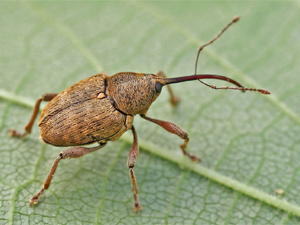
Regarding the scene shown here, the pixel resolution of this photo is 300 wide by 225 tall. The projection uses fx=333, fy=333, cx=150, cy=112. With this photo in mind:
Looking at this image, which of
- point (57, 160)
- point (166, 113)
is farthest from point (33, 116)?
point (166, 113)

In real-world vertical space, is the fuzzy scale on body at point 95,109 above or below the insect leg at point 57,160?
above

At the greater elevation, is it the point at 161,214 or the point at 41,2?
the point at 41,2

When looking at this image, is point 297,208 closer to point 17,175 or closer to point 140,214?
point 140,214

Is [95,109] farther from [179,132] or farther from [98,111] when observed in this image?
[179,132]

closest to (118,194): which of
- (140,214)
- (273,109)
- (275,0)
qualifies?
(140,214)

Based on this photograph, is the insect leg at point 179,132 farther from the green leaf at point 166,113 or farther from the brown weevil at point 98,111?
the green leaf at point 166,113

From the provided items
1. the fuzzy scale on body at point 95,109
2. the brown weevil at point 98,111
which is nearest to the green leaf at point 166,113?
the brown weevil at point 98,111

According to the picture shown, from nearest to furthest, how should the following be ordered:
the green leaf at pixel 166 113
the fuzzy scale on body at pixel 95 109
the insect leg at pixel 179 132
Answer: the fuzzy scale on body at pixel 95 109, the green leaf at pixel 166 113, the insect leg at pixel 179 132
